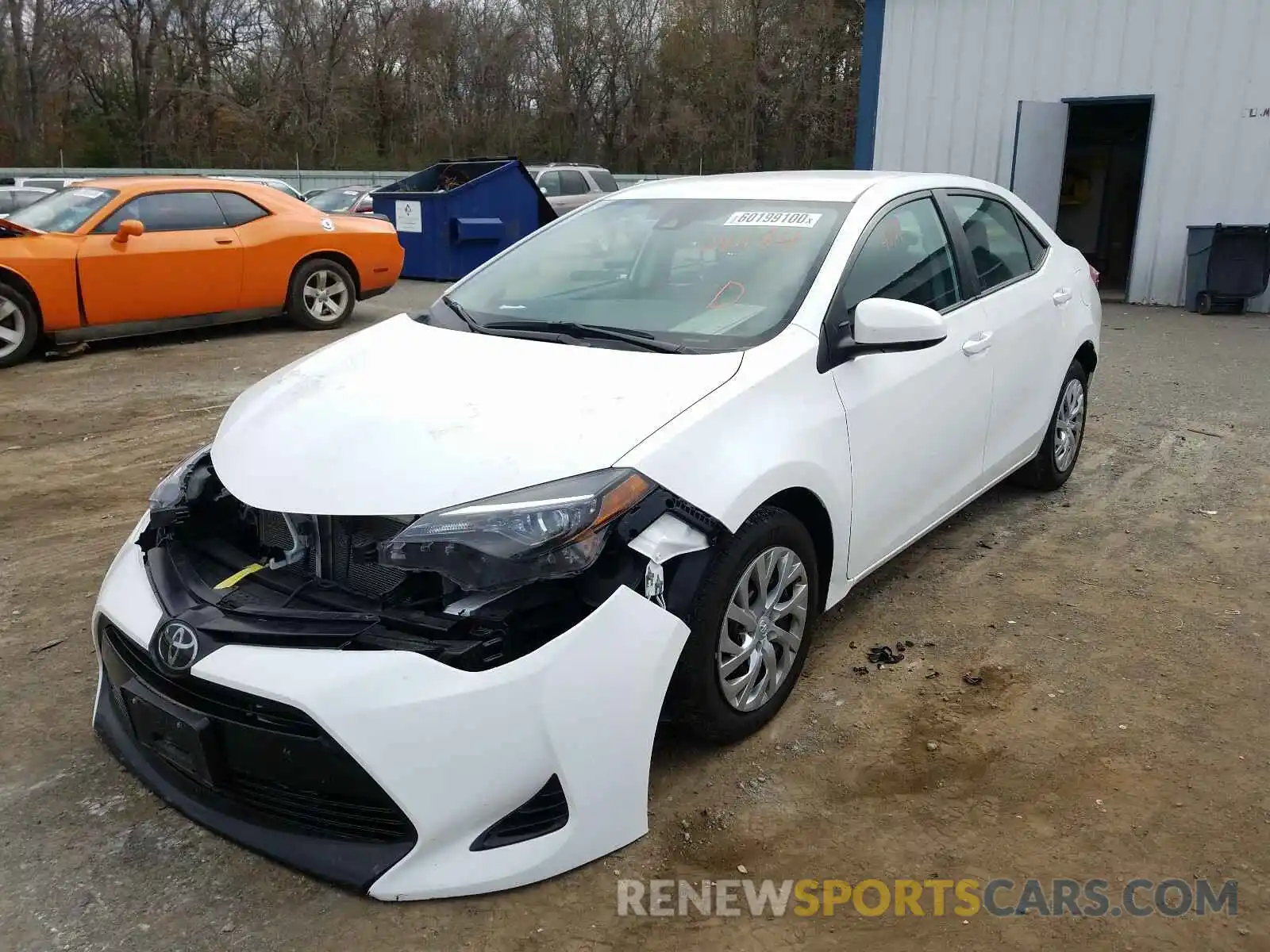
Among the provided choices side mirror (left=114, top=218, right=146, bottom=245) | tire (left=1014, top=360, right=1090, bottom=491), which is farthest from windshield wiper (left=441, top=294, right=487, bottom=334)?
side mirror (left=114, top=218, right=146, bottom=245)

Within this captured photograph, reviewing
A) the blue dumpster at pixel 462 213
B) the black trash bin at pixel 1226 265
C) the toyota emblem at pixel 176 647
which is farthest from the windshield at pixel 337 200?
the toyota emblem at pixel 176 647

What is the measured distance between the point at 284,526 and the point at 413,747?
0.79 meters

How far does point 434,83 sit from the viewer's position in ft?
122

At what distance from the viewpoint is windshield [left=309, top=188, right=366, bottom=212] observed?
17266 millimetres

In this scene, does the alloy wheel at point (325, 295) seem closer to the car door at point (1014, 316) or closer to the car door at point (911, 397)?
the car door at point (1014, 316)

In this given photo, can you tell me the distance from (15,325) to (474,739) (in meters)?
7.75

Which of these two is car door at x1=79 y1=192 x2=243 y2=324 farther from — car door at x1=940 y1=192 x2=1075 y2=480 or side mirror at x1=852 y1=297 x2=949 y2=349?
side mirror at x1=852 y1=297 x2=949 y2=349

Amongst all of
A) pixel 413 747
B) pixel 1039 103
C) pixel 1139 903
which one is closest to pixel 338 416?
pixel 413 747

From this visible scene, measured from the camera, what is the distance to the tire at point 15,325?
811 cm

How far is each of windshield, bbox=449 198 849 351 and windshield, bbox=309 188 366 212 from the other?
14154 millimetres

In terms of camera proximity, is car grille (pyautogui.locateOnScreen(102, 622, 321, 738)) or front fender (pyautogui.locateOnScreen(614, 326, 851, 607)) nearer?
car grille (pyautogui.locateOnScreen(102, 622, 321, 738))

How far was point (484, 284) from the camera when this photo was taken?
3.88m

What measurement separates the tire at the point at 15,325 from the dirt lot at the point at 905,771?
3540mm

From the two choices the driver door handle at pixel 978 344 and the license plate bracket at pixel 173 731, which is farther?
the driver door handle at pixel 978 344
